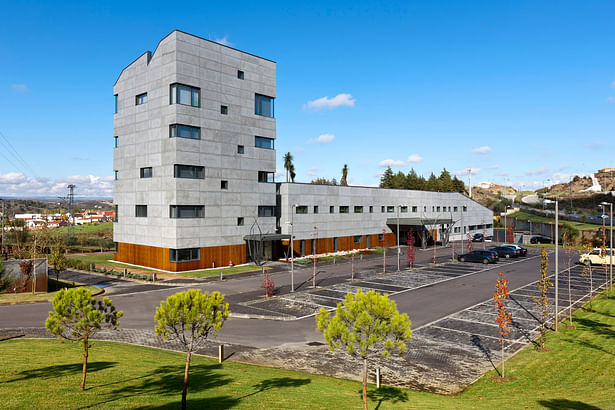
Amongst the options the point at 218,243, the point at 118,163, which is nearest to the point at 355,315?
the point at 218,243

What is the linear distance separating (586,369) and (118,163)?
170 ft

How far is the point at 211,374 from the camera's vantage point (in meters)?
15.8

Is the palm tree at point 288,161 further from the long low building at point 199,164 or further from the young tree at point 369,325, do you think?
the young tree at point 369,325

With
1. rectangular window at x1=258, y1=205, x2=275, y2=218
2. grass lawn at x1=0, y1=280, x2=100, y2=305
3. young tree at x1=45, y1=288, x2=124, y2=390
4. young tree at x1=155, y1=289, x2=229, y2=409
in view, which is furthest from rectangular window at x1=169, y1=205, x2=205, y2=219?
young tree at x1=155, y1=289, x2=229, y2=409

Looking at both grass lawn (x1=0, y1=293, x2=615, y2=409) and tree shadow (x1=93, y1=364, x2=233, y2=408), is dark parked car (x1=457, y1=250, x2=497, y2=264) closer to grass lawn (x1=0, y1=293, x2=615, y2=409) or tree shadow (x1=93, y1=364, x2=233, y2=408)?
grass lawn (x1=0, y1=293, x2=615, y2=409)

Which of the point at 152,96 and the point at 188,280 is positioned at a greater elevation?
the point at 152,96

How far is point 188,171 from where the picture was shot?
1804 inches

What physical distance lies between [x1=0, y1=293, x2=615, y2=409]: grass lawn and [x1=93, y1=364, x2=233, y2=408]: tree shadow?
1.2 inches

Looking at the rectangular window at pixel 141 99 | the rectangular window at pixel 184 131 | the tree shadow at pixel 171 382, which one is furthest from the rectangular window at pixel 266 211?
the tree shadow at pixel 171 382

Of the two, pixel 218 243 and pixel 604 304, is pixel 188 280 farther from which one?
pixel 604 304

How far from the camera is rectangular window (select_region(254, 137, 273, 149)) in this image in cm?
5236

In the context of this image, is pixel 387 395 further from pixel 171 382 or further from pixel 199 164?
pixel 199 164

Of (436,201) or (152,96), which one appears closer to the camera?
(152,96)

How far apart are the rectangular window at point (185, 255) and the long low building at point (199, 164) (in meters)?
0.11
